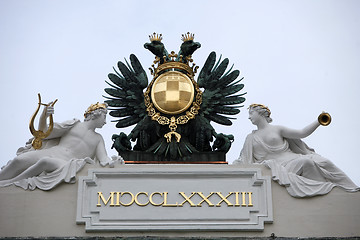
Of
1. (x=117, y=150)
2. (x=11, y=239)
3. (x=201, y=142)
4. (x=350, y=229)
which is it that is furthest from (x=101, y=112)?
(x=350, y=229)

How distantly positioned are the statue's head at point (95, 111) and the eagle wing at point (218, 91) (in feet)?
6.71

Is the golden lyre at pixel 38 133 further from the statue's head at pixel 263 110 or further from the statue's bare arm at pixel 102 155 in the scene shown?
the statue's head at pixel 263 110

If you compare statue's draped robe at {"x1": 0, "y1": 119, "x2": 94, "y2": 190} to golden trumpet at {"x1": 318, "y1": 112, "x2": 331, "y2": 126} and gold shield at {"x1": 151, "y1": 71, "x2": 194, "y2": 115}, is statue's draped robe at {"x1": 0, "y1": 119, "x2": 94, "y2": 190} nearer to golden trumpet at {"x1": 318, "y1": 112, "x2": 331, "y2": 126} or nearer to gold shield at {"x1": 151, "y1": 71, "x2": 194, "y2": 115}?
gold shield at {"x1": 151, "y1": 71, "x2": 194, "y2": 115}


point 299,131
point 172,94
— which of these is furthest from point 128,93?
point 299,131

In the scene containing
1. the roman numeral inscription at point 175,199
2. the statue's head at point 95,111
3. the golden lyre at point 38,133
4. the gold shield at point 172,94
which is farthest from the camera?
the gold shield at point 172,94

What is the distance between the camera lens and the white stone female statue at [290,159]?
722 inches

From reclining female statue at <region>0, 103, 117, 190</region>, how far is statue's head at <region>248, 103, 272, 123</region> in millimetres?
3047

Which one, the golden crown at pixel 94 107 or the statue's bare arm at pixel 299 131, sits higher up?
the golden crown at pixel 94 107

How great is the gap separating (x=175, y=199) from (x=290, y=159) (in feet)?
8.05

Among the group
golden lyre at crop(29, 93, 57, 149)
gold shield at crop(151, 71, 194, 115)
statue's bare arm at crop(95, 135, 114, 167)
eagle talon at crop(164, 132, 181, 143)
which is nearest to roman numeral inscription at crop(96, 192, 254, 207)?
statue's bare arm at crop(95, 135, 114, 167)

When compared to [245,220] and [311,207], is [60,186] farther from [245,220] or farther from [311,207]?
[311,207]

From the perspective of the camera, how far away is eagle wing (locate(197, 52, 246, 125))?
20.1 metres

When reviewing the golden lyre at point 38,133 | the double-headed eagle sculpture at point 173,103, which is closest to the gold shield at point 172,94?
the double-headed eagle sculpture at point 173,103

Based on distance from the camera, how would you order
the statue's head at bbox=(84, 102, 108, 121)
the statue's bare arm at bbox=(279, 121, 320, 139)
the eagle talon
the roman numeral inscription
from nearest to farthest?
1. the roman numeral inscription
2. the statue's bare arm at bbox=(279, 121, 320, 139)
3. the statue's head at bbox=(84, 102, 108, 121)
4. the eagle talon
